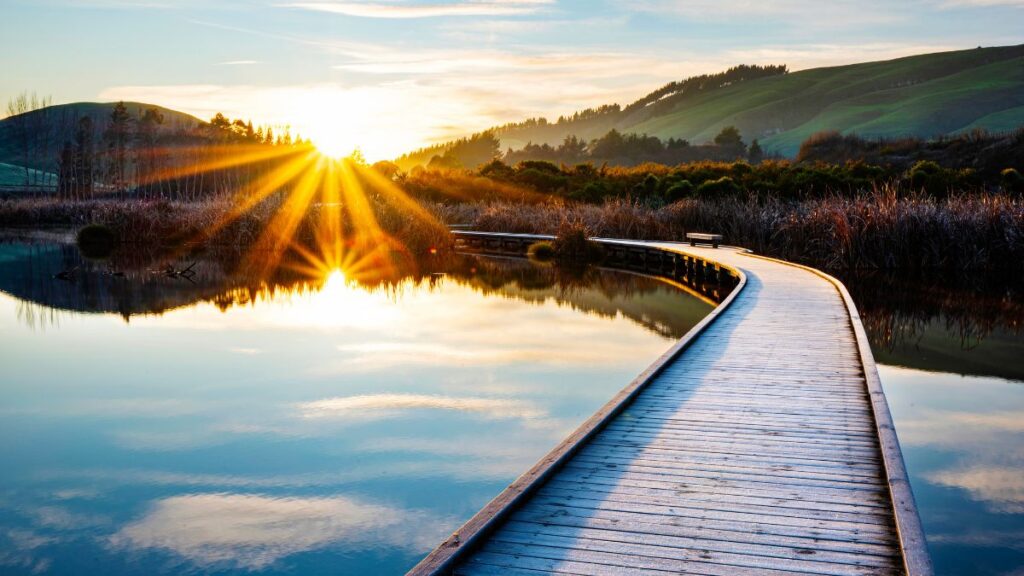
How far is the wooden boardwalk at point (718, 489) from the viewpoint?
10.6 feet

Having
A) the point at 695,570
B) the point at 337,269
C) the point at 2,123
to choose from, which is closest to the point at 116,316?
the point at 337,269

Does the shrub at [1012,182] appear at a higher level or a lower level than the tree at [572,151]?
lower

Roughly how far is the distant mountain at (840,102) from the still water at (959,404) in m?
49.4

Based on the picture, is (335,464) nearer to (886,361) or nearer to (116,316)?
(886,361)

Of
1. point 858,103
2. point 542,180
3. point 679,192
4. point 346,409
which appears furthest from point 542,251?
point 858,103

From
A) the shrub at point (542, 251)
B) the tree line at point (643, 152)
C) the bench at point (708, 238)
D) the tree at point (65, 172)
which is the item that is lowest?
the shrub at point (542, 251)

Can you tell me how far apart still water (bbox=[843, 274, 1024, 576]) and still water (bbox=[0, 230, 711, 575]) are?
253cm

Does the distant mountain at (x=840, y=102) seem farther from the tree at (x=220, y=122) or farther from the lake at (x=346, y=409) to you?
the lake at (x=346, y=409)

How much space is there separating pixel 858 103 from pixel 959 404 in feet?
249

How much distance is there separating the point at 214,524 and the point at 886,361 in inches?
287

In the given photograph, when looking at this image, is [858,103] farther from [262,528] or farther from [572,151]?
[262,528]

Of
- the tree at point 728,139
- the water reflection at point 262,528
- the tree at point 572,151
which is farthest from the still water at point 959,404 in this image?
the tree at point 572,151

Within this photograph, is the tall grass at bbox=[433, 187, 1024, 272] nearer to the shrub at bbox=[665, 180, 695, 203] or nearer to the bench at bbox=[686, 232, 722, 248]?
the bench at bbox=[686, 232, 722, 248]

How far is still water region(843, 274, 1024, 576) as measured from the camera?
4578 mm
